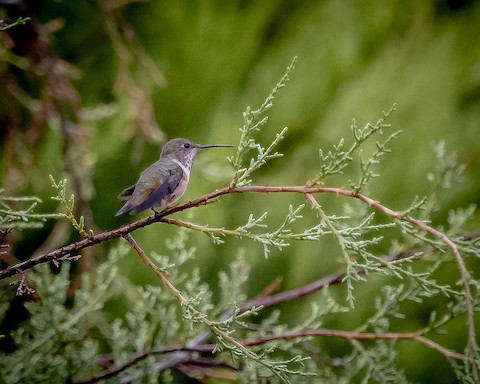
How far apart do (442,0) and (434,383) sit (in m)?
1.47

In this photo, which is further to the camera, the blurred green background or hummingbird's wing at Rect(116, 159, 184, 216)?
the blurred green background

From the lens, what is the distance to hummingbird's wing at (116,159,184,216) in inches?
36.3

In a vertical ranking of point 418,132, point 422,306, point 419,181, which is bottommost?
point 422,306

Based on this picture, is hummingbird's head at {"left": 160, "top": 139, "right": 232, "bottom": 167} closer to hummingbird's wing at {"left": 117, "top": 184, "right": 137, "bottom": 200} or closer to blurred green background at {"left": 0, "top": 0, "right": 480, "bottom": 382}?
hummingbird's wing at {"left": 117, "top": 184, "right": 137, "bottom": 200}

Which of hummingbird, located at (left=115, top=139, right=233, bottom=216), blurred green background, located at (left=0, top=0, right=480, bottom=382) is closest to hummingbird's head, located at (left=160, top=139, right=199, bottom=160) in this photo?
hummingbird, located at (left=115, top=139, right=233, bottom=216)

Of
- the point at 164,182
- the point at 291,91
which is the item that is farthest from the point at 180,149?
the point at 291,91

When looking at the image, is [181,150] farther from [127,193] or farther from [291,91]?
[291,91]

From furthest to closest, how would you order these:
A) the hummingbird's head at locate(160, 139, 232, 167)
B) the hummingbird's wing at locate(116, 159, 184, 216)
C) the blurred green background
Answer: the blurred green background
the hummingbird's head at locate(160, 139, 232, 167)
the hummingbird's wing at locate(116, 159, 184, 216)

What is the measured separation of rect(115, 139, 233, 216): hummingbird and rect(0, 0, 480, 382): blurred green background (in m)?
1.01

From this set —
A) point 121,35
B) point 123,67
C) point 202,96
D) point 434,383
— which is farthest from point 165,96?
point 434,383

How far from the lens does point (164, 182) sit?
95 cm

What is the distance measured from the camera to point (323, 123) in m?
2.23

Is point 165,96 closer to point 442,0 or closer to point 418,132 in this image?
point 418,132

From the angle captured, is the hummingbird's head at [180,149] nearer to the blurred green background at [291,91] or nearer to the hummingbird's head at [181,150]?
the hummingbird's head at [181,150]
